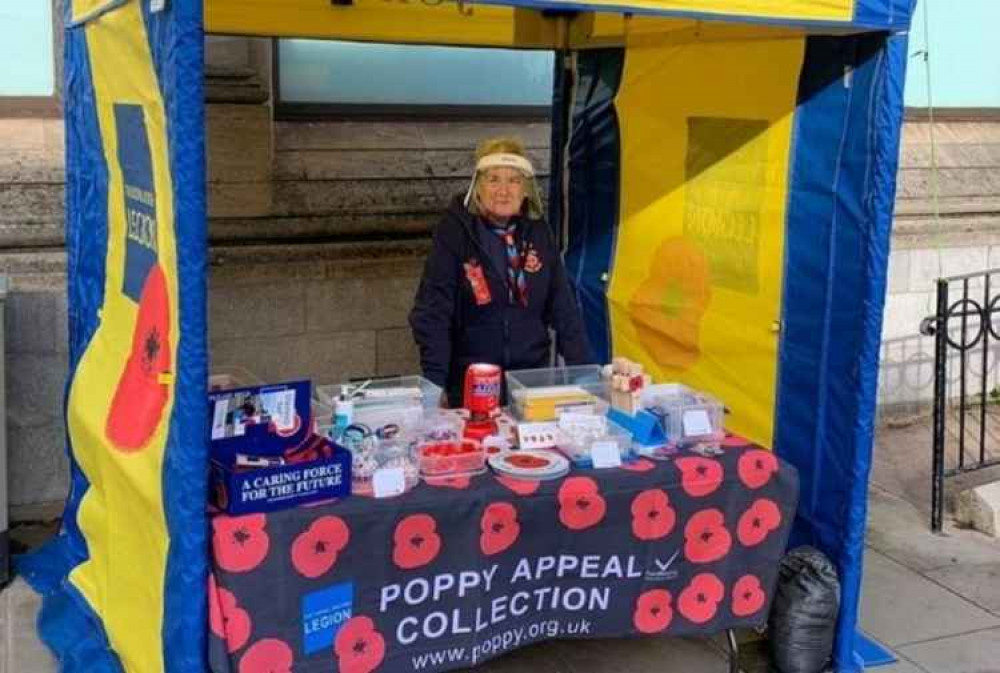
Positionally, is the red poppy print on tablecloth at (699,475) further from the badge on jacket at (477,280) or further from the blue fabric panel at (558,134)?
the blue fabric panel at (558,134)

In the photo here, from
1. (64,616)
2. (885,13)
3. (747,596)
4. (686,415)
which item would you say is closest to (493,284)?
(686,415)

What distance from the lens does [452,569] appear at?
3502 mm

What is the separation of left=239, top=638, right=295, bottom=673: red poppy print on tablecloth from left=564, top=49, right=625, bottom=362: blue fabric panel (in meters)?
2.61

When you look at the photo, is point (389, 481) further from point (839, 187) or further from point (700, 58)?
point (700, 58)

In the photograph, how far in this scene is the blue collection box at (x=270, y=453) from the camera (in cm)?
324

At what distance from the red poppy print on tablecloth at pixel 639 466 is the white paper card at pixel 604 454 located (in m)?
0.03

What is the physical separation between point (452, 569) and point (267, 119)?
2845mm

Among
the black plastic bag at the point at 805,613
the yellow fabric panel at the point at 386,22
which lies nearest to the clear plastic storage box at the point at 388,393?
the black plastic bag at the point at 805,613

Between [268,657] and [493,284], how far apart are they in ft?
5.82

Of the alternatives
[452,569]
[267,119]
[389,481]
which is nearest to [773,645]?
[452,569]

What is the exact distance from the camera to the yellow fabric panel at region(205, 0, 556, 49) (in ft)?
16.4

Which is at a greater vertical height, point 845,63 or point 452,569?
point 845,63

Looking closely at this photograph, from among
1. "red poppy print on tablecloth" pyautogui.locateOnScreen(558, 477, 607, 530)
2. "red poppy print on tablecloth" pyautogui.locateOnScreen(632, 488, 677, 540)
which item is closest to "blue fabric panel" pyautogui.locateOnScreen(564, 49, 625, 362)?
"red poppy print on tablecloth" pyautogui.locateOnScreen(632, 488, 677, 540)

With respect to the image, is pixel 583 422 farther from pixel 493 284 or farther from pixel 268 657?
pixel 268 657
